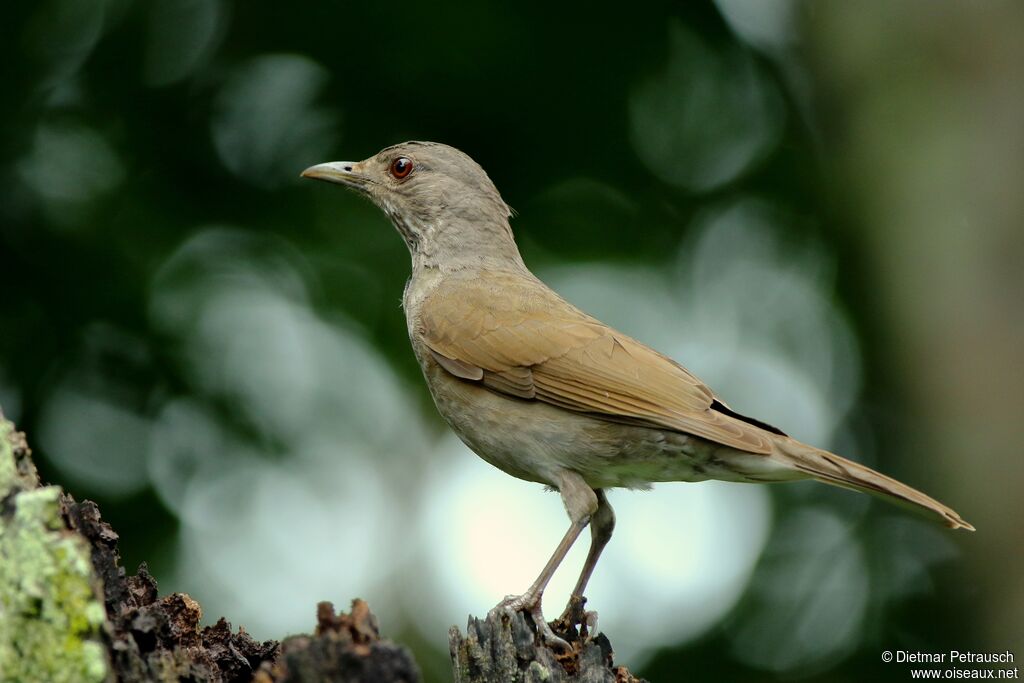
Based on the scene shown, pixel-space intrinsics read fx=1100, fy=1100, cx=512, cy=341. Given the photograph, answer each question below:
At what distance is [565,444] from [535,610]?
2.93 feet

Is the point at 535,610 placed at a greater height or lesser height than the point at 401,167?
lesser

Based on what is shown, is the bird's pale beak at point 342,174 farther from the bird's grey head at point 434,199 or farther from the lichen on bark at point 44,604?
the lichen on bark at point 44,604

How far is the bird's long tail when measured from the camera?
183 inches

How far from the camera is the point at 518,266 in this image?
21.9ft

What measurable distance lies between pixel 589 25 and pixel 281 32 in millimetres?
2304

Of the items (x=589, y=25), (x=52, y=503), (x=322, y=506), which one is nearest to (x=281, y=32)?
(x=589, y=25)

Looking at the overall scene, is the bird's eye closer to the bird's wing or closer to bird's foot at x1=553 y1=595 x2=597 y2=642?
the bird's wing

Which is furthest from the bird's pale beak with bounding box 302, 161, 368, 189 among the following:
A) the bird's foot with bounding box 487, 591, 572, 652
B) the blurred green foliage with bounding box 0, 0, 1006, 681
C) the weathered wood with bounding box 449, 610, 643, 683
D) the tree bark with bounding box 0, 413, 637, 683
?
the tree bark with bounding box 0, 413, 637, 683

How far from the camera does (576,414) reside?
530cm

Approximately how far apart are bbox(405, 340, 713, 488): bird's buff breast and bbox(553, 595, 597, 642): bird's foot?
74 centimetres

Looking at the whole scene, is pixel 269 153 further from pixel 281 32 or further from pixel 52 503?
pixel 52 503

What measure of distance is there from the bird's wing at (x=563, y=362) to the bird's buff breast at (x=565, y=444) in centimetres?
6

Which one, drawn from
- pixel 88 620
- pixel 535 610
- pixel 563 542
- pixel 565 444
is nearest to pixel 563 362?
pixel 565 444

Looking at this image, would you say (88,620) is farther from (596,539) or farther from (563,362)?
(596,539)
